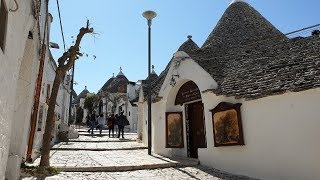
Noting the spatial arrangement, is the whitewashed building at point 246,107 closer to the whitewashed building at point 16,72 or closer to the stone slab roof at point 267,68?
the stone slab roof at point 267,68

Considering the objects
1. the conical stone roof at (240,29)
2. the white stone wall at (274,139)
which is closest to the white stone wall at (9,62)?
the white stone wall at (274,139)

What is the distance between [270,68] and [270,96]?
123cm

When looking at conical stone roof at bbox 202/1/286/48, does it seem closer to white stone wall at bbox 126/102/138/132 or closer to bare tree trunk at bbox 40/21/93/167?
bare tree trunk at bbox 40/21/93/167

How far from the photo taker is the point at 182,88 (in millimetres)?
11656

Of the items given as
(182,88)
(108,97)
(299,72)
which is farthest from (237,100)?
(108,97)

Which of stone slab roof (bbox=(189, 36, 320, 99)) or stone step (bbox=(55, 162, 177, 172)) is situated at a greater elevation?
stone slab roof (bbox=(189, 36, 320, 99))

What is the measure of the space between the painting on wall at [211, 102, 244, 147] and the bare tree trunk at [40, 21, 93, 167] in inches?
174

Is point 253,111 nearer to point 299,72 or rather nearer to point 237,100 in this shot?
point 237,100

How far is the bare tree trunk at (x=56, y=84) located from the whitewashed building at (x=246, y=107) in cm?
425

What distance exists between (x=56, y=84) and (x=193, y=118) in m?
5.39

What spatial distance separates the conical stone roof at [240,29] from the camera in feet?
41.9

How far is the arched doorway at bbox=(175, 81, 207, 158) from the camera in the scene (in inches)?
425

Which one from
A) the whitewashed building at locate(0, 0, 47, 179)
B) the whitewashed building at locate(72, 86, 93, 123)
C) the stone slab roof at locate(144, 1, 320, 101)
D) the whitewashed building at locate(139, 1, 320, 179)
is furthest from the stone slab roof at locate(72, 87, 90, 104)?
the whitewashed building at locate(0, 0, 47, 179)

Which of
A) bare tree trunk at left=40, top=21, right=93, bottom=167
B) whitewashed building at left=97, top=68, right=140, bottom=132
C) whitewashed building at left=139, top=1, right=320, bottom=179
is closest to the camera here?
whitewashed building at left=139, top=1, right=320, bottom=179
